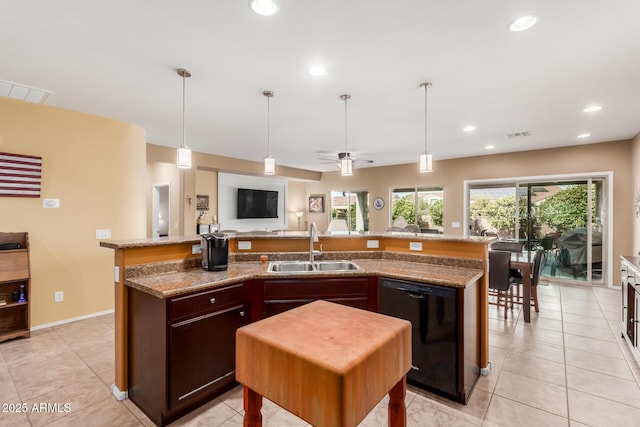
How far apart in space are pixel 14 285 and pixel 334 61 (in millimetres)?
4157

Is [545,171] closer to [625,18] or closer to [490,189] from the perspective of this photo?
[490,189]

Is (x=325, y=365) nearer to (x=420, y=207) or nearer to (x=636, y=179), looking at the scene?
(x=636, y=179)

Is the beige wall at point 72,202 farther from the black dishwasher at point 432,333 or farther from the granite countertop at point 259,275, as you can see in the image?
the black dishwasher at point 432,333

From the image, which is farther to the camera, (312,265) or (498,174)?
(498,174)

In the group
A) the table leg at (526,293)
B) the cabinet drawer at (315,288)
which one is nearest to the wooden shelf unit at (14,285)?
the cabinet drawer at (315,288)

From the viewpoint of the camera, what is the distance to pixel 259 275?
2408 mm

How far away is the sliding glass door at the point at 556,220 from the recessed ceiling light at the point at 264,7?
20.6ft

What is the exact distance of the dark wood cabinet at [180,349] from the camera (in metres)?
1.93

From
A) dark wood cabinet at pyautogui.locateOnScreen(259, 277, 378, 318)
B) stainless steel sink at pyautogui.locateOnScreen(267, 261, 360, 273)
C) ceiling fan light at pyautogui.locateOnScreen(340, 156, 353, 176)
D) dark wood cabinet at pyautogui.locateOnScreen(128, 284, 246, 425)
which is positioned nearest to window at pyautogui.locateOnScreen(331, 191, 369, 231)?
ceiling fan light at pyautogui.locateOnScreen(340, 156, 353, 176)

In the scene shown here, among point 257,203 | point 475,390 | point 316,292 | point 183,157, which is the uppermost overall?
point 183,157

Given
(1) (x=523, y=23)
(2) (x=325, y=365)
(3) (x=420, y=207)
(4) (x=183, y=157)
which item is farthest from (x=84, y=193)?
(3) (x=420, y=207)

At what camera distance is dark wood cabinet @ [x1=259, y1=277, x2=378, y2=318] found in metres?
Answer: 2.44

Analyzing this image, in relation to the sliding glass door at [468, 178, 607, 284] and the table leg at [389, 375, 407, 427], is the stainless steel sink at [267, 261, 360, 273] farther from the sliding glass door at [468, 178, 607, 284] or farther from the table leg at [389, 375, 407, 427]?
the sliding glass door at [468, 178, 607, 284]

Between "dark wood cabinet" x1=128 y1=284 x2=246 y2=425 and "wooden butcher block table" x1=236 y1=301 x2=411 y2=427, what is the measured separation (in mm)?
980
